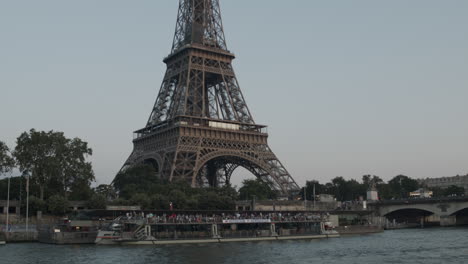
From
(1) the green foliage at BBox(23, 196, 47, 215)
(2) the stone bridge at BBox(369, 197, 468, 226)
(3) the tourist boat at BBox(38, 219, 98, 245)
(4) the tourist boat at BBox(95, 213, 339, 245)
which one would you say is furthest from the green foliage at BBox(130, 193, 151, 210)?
(2) the stone bridge at BBox(369, 197, 468, 226)

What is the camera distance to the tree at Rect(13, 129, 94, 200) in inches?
3506

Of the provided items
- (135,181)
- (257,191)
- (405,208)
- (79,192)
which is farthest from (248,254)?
(405,208)

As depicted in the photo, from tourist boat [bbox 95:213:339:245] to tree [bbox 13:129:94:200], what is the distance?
2484 cm

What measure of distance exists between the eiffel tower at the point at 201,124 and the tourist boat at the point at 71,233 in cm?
2665

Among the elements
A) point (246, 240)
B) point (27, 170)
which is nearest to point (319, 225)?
point (246, 240)

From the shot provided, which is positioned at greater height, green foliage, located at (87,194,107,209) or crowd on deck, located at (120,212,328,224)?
green foliage, located at (87,194,107,209)

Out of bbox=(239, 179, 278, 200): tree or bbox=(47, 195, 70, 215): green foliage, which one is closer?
bbox=(47, 195, 70, 215): green foliage

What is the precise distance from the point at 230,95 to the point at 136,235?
52285 millimetres

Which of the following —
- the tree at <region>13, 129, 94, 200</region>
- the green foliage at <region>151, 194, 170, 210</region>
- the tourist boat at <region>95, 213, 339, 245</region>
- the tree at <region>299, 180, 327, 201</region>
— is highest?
the tree at <region>13, 129, 94, 200</region>

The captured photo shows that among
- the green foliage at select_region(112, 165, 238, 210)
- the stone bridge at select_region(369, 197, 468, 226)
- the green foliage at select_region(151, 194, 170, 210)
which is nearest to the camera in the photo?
the green foliage at select_region(151, 194, 170, 210)

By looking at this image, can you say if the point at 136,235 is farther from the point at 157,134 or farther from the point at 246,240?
the point at 157,134

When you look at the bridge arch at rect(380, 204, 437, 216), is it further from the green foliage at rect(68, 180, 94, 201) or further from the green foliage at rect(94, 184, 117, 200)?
the green foliage at rect(68, 180, 94, 201)

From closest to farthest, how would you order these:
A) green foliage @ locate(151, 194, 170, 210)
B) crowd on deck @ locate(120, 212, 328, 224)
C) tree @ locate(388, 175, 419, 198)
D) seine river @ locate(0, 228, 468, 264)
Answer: seine river @ locate(0, 228, 468, 264)
crowd on deck @ locate(120, 212, 328, 224)
green foliage @ locate(151, 194, 170, 210)
tree @ locate(388, 175, 419, 198)

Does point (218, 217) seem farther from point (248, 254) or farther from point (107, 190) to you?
point (107, 190)
